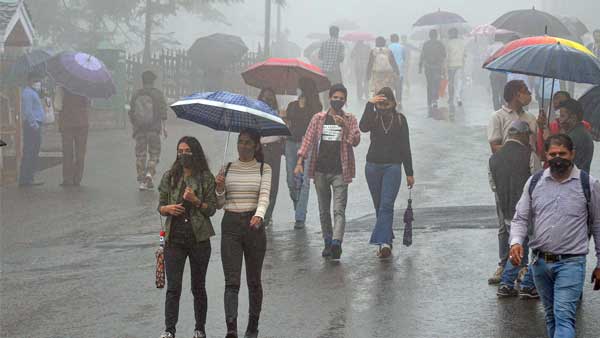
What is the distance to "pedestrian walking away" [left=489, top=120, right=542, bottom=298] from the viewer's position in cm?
961

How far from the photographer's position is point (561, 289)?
7316 mm

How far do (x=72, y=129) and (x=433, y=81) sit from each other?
1207 centimetres

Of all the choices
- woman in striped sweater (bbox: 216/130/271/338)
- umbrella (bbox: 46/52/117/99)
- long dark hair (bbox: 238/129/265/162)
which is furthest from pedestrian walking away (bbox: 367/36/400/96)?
woman in striped sweater (bbox: 216/130/271/338)

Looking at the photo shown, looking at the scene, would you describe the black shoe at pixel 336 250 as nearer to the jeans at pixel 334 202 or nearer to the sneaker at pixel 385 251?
the jeans at pixel 334 202

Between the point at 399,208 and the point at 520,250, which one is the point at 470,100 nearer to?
the point at 399,208

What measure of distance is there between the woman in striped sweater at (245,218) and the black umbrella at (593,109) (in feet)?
11.5

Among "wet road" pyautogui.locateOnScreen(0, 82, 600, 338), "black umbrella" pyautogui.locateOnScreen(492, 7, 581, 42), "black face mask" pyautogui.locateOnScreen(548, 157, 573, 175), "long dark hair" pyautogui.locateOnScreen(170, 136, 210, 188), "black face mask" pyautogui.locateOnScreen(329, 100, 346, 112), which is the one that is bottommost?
"wet road" pyautogui.locateOnScreen(0, 82, 600, 338)

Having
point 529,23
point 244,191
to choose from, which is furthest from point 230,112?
point 529,23

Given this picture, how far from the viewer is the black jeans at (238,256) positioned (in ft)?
27.1

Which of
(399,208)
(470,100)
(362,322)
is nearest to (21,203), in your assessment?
(399,208)

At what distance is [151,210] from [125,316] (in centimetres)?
616

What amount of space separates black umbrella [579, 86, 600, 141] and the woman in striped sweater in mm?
3504

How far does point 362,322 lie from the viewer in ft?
29.6

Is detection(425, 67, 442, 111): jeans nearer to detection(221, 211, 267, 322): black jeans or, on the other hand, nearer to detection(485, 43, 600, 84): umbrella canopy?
detection(485, 43, 600, 84): umbrella canopy
